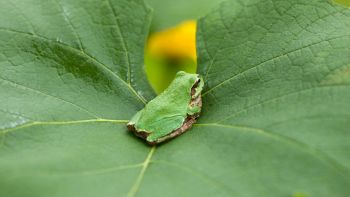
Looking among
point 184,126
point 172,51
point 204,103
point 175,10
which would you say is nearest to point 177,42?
point 172,51

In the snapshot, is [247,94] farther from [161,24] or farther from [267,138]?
[161,24]

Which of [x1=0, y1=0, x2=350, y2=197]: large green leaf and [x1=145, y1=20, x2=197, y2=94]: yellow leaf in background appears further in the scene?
[x1=145, y1=20, x2=197, y2=94]: yellow leaf in background

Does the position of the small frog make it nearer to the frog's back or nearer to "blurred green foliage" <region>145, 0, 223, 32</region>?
the frog's back

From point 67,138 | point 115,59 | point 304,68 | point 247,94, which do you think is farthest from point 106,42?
point 304,68

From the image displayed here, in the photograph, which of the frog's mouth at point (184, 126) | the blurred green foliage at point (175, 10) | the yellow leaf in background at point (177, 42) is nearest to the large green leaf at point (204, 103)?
Result: the frog's mouth at point (184, 126)

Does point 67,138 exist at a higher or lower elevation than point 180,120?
higher

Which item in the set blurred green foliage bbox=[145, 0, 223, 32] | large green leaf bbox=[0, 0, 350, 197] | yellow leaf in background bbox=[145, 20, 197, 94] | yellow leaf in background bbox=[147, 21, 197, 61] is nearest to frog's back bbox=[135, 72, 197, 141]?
large green leaf bbox=[0, 0, 350, 197]
